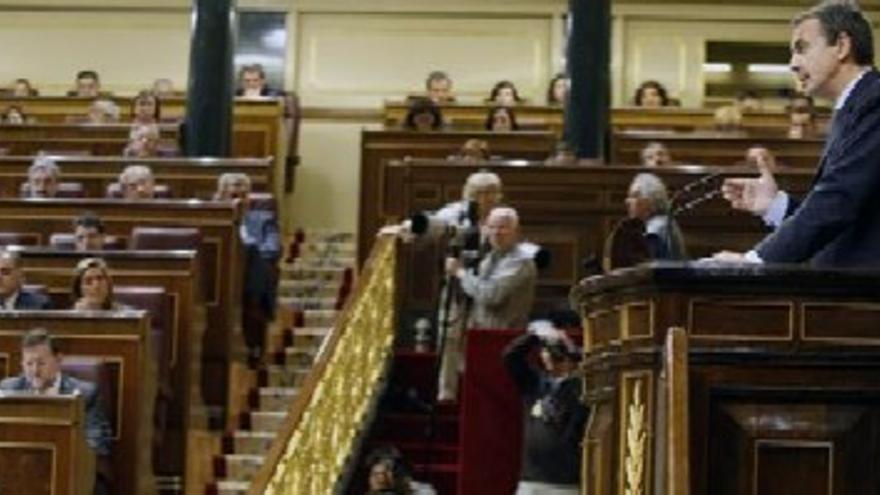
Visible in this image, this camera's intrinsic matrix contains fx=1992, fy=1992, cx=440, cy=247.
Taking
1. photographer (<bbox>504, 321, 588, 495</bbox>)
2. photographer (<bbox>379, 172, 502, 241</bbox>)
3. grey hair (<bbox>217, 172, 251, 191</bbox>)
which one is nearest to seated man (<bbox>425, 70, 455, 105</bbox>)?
grey hair (<bbox>217, 172, 251, 191</bbox>)

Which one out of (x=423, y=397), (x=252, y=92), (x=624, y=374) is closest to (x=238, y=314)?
(x=423, y=397)

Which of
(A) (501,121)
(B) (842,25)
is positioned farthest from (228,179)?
(B) (842,25)

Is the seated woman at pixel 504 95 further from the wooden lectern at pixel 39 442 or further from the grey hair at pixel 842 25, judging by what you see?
the grey hair at pixel 842 25

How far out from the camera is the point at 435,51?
16219 millimetres

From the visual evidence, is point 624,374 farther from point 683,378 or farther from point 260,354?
point 260,354

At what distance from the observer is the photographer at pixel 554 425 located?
272 inches

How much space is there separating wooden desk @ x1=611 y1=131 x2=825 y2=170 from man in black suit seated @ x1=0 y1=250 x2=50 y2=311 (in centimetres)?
485

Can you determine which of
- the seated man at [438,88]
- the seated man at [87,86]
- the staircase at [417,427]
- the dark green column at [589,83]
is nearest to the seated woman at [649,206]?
the staircase at [417,427]

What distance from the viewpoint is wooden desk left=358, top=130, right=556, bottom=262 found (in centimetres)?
1151

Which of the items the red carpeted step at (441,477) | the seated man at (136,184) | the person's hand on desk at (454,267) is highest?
the seated man at (136,184)

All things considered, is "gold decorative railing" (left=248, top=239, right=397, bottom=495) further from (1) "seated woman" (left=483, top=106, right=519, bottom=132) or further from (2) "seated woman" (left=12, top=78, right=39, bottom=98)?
(2) "seated woman" (left=12, top=78, right=39, bottom=98)

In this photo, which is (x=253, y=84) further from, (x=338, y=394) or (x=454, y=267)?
(x=338, y=394)

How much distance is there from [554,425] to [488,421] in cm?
105

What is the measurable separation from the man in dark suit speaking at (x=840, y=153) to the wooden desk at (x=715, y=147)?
7808mm
